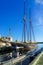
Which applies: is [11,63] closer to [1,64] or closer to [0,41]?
[1,64]

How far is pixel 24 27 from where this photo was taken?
84688 millimetres

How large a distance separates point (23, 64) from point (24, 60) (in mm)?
2109

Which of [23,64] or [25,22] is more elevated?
[25,22]

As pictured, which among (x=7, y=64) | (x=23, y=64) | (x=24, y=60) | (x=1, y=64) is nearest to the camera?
(x=1, y=64)

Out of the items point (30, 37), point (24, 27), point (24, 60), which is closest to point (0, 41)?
point (24, 27)

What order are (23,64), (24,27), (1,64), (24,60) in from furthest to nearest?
(24,27), (24,60), (23,64), (1,64)

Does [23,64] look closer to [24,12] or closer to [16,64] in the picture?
[16,64]

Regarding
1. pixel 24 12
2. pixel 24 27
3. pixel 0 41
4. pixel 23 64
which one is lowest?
pixel 23 64

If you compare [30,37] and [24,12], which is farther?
[30,37]

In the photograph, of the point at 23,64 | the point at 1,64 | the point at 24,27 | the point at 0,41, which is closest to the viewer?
the point at 1,64

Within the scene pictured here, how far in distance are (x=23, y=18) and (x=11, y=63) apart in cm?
6767

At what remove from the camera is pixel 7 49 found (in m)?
61.4

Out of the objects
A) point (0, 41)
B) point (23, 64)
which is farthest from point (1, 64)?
point (0, 41)

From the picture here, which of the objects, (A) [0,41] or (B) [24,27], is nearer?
(A) [0,41]
